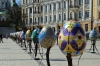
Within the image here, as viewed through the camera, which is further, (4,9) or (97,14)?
(4,9)

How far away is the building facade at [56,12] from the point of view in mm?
60906

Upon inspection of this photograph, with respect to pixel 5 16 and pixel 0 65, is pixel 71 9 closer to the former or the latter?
pixel 5 16

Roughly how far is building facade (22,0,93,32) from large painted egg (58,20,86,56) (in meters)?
51.7

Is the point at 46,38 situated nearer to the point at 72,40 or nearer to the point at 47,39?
the point at 47,39

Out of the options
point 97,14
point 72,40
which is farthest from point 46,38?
point 97,14

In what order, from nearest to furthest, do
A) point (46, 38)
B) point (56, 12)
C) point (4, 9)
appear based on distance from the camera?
point (46, 38) → point (56, 12) → point (4, 9)

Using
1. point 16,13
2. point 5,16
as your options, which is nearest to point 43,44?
point 16,13

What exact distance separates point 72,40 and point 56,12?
6957cm

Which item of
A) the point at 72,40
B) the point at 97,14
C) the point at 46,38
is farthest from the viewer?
the point at 97,14

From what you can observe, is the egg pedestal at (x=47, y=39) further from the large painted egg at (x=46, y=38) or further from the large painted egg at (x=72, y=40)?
the large painted egg at (x=72, y=40)

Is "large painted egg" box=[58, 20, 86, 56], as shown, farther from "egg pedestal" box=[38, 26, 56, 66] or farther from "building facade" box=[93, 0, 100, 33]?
"building facade" box=[93, 0, 100, 33]

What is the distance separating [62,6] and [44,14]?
1200cm

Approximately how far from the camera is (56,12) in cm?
7575

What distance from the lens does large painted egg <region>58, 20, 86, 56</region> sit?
6.46 m
